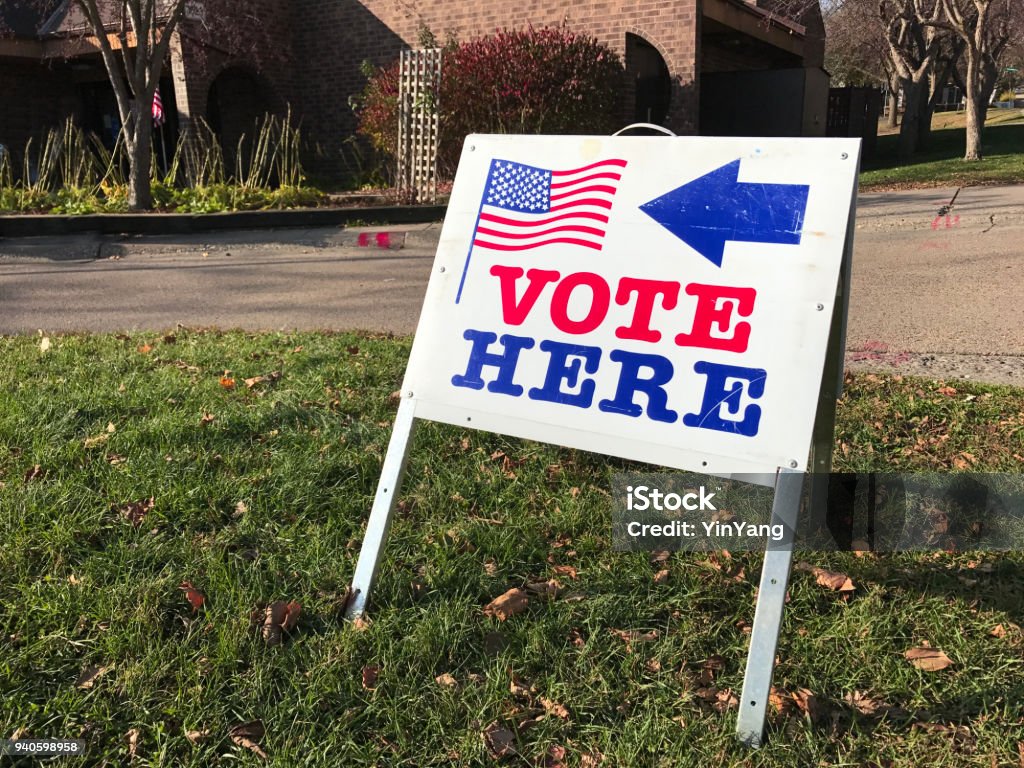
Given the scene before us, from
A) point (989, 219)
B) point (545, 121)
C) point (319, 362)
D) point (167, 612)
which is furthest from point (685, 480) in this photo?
point (545, 121)

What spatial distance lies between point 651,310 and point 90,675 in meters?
1.90

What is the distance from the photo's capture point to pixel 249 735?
2240 millimetres

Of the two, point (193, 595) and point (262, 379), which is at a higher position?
point (262, 379)

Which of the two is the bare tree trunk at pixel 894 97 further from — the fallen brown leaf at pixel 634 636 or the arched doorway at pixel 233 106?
the fallen brown leaf at pixel 634 636

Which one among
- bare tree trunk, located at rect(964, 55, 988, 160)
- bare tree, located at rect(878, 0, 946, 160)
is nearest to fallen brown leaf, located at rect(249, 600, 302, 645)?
bare tree trunk, located at rect(964, 55, 988, 160)

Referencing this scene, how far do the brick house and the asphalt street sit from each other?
232 inches

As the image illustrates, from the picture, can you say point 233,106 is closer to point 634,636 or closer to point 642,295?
point 642,295

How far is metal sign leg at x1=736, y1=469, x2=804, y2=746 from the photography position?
2127mm

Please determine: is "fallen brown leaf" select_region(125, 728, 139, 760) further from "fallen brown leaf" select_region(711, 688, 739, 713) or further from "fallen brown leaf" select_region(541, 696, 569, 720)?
"fallen brown leaf" select_region(711, 688, 739, 713)

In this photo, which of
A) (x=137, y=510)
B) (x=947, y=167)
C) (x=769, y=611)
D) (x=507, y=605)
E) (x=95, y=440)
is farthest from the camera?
(x=947, y=167)

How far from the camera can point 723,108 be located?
2064 cm

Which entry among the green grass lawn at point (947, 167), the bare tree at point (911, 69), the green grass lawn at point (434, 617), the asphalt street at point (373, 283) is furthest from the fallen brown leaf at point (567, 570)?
the bare tree at point (911, 69)

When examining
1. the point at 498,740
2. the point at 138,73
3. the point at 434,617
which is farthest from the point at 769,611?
the point at 138,73

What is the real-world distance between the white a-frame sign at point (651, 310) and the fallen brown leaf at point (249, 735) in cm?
49
